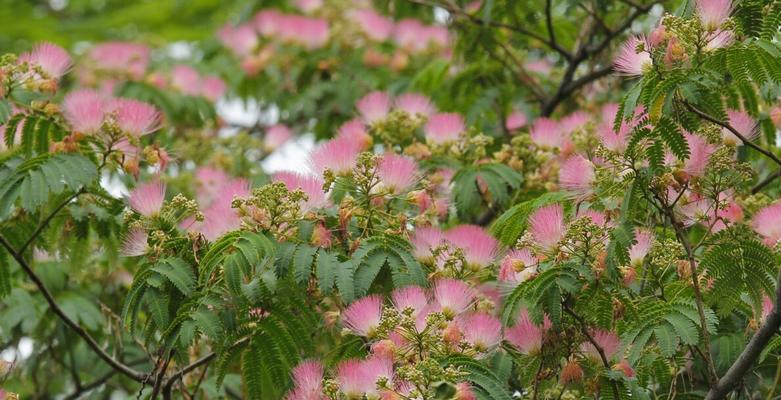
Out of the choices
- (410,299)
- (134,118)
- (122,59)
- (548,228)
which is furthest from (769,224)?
(122,59)

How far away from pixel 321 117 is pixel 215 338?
13.2ft

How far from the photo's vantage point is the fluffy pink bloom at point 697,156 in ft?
14.3

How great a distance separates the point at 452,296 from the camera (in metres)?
4.36

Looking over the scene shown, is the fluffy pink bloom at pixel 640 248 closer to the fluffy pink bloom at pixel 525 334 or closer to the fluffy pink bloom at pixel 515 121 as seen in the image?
the fluffy pink bloom at pixel 525 334

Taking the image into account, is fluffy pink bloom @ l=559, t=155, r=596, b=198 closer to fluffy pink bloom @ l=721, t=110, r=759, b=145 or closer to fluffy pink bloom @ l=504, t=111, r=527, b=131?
fluffy pink bloom @ l=721, t=110, r=759, b=145

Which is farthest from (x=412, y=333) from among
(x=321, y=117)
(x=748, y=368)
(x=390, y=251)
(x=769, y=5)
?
(x=321, y=117)

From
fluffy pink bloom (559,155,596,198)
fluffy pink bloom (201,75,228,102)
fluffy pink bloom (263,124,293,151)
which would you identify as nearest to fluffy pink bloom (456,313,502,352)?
fluffy pink bloom (559,155,596,198)

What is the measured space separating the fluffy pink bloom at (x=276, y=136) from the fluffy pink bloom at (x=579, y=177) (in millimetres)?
3824

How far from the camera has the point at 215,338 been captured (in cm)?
424

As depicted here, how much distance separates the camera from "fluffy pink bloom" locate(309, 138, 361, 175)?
4.78 metres

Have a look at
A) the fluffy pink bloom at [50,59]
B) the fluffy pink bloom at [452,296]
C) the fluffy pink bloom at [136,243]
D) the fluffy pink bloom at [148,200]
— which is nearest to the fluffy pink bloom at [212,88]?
the fluffy pink bloom at [50,59]

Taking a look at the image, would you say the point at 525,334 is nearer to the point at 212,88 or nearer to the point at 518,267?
the point at 518,267

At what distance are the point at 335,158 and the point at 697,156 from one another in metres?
1.33

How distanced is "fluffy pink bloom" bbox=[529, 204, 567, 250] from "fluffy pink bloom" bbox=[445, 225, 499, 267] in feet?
1.23
